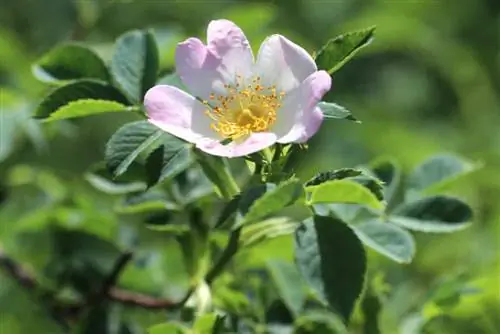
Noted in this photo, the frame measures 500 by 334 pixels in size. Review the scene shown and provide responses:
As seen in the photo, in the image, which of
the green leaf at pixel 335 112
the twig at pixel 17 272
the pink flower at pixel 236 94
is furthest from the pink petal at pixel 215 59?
the twig at pixel 17 272

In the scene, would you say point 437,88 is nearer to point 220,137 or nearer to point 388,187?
point 388,187

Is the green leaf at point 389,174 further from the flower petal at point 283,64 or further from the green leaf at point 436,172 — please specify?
the flower petal at point 283,64

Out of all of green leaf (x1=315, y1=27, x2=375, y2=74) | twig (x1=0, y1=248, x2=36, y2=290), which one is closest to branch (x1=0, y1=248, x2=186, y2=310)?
twig (x1=0, y1=248, x2=36, y2=290)

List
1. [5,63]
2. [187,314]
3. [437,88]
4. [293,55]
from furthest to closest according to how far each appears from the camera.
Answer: [437,88] < [5,63] < [187,314] < [293,55]

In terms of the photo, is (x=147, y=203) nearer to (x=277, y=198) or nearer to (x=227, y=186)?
(x=227, y=186)

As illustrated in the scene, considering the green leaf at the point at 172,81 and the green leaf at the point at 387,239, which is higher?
the green leaf at the point at 172,81

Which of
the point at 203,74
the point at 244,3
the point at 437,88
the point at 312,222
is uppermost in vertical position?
the point at 203,74

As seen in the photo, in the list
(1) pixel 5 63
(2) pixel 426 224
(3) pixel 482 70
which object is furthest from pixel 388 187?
(3) pixel 482 70
